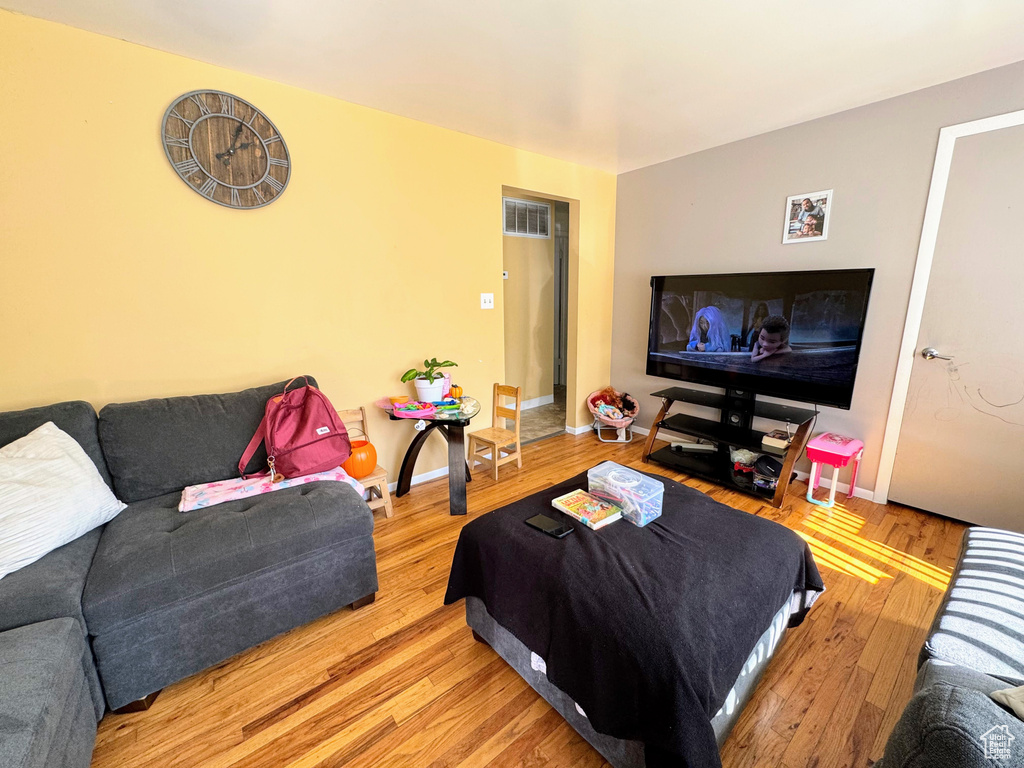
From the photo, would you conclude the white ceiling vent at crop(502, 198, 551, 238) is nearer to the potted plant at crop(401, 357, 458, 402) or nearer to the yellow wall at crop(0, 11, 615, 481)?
the yellow wall at crop(0, 11, 615, 481)

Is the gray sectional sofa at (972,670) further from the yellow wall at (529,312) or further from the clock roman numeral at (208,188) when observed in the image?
the yellow wall at (529,312)

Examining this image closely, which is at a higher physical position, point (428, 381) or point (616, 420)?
point (428, 381)

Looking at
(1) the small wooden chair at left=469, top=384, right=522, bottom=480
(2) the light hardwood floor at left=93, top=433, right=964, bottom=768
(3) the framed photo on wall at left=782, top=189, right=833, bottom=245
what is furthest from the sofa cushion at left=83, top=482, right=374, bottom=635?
(3) the framed photo on wall at left=782, top=189, right=833, bottom=245

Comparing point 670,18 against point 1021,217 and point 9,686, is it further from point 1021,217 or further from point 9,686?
point 9,686

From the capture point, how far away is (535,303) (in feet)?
15.3

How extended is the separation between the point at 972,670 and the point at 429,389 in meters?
2.44

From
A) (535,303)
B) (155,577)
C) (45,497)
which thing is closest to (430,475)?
(155,577)

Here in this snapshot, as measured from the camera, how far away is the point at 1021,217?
2.07 meters

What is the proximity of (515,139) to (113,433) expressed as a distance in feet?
9.42

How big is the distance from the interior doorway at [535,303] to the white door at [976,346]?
263 cm

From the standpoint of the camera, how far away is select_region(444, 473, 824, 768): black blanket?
3.40ft

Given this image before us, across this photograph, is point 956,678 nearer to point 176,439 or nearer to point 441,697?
point 441,697

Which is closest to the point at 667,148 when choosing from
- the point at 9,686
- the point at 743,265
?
the point at 743,265

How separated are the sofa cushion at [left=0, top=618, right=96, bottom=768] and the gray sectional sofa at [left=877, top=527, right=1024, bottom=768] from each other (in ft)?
5.65
